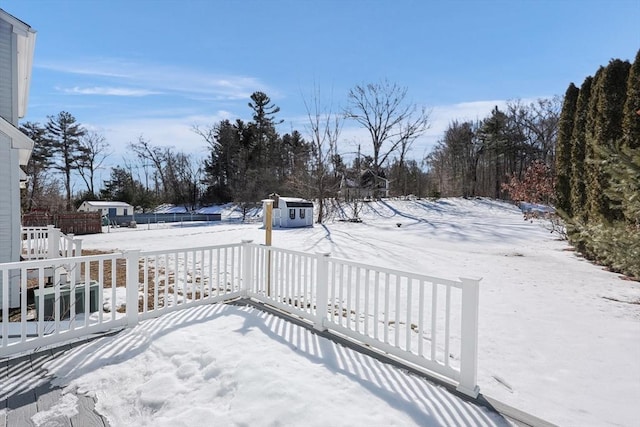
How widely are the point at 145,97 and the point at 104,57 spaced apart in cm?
1008

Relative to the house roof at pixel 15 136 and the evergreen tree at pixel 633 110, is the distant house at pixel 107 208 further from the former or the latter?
the evergreen tree at pixel 633 110

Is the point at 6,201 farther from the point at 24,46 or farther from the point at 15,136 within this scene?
the point at 24,46

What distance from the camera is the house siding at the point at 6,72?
525 cm

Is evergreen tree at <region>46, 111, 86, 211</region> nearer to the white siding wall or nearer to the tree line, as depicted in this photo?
the tree line

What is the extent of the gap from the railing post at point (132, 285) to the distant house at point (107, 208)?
23984 millimetres

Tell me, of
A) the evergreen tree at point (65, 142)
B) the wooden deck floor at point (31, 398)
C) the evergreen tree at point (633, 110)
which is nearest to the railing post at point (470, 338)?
the wooden deck floor at point (31, 398)

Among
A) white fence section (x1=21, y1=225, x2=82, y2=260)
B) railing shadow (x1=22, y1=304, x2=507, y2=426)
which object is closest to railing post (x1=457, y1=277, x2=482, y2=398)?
railing shadow (x1=22, y1=304, x2=507, y2=426)

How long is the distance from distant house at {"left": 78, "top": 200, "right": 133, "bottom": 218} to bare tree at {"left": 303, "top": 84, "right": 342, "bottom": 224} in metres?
16.2

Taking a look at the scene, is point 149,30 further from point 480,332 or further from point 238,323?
point 480,332

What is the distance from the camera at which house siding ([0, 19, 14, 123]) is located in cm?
525

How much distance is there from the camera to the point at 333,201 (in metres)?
20.4

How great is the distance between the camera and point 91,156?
93.4 feet

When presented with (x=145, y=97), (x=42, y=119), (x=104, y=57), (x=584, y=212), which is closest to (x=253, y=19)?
(x=104, y=57)

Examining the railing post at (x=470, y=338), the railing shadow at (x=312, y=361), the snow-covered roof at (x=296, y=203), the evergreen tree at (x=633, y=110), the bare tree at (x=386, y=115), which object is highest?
the bare tree at (x=386, y=115)
